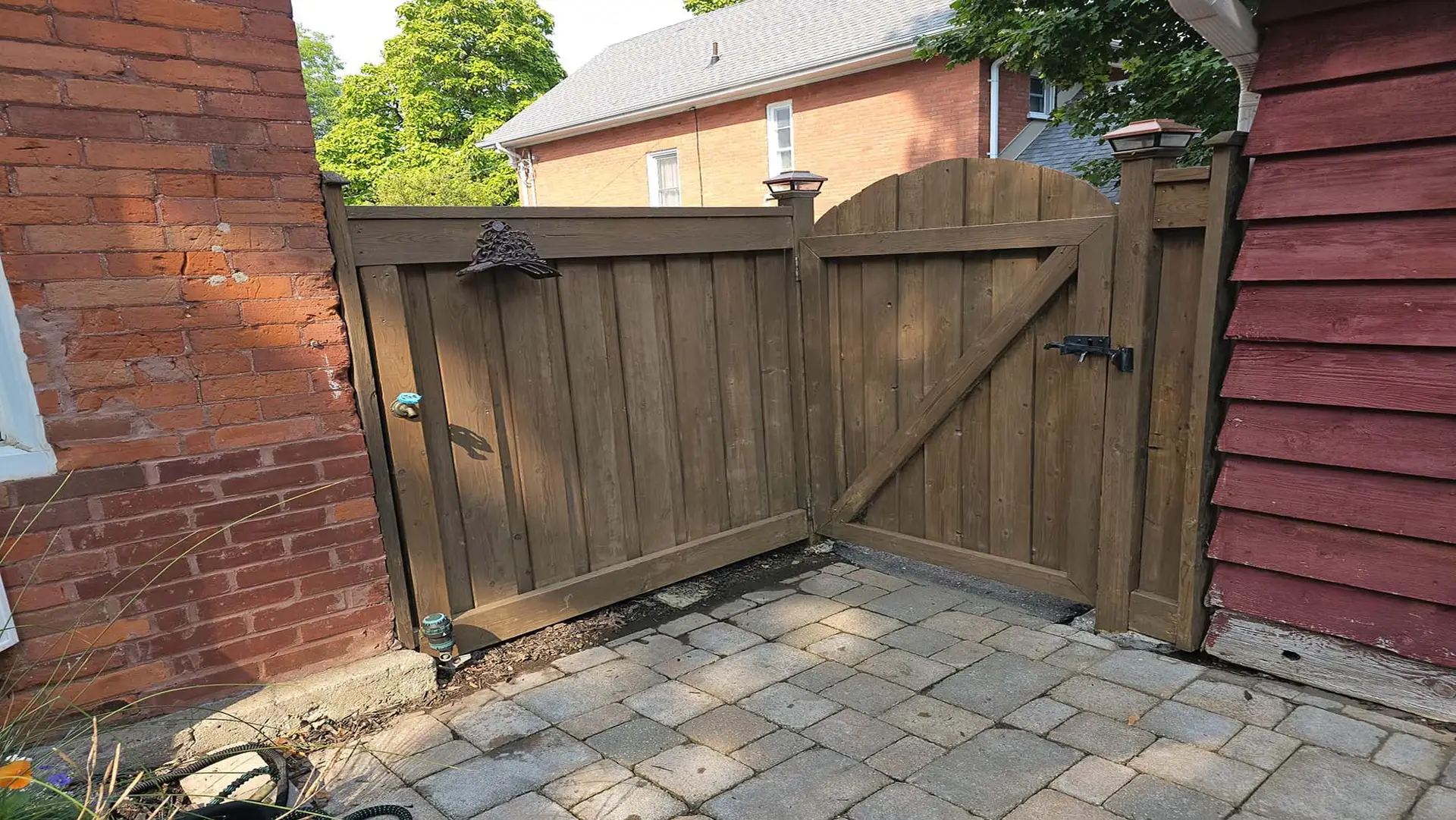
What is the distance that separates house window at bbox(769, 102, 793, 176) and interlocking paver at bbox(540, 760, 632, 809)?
12.5 metres

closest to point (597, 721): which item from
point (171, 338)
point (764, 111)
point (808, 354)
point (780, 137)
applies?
point (171, 338)

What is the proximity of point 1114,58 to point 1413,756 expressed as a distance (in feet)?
19.4

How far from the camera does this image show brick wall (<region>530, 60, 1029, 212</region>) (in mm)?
11281

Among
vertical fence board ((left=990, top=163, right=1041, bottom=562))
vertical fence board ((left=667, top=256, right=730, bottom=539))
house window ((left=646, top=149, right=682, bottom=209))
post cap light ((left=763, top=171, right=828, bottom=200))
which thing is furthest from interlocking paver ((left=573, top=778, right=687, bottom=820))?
house window ((left=646, top=149, right=682, bottom=209))

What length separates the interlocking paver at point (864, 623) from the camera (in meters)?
3.21

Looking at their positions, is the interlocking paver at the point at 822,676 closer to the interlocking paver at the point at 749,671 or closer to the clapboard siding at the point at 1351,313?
the interlocking paver at the point at 749,671

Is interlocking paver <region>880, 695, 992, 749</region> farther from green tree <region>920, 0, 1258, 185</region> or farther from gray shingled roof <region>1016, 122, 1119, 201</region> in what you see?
gray shingled roof <region>1016, 122, 1119, 201</region>

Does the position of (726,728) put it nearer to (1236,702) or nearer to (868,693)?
(868,693)

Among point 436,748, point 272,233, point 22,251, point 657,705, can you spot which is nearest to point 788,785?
point 657,705

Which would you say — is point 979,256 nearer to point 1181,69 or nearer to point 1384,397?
point 1384,397

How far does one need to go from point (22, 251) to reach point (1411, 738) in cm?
410

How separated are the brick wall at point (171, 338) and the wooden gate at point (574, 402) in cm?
25

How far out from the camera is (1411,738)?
2303 millimetres

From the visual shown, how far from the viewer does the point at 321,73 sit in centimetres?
4322
